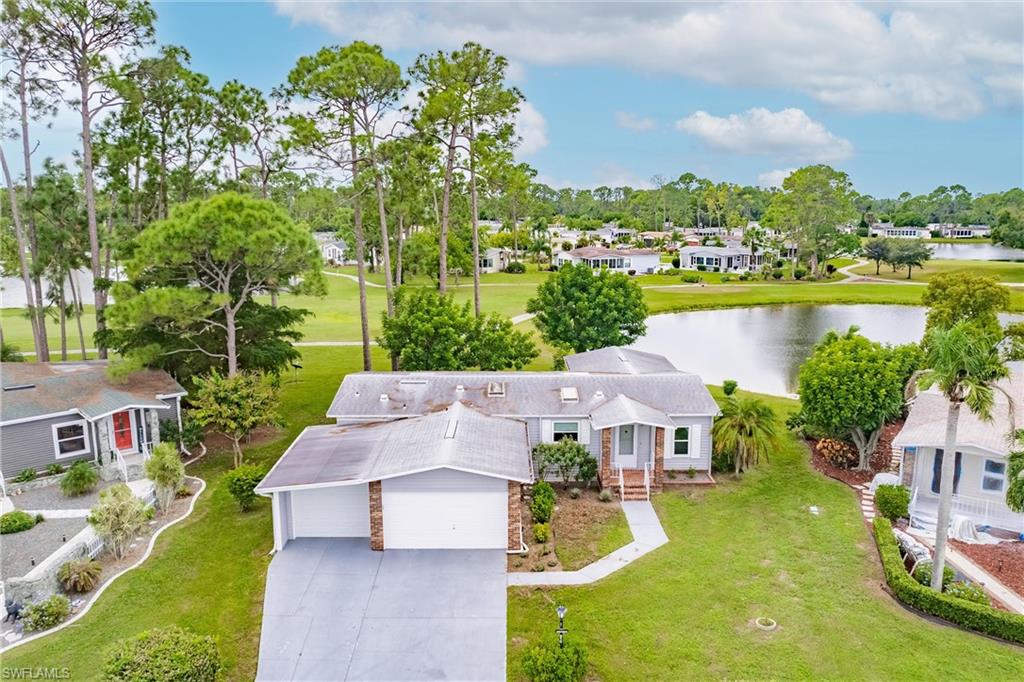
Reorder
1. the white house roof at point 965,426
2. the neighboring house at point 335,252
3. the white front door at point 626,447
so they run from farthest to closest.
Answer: the neighboring house at point 335,252 → the white front door at point 626,447 → the white house roof at point 965,426

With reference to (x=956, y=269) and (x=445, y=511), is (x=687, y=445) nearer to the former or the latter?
(x=445, y=511)

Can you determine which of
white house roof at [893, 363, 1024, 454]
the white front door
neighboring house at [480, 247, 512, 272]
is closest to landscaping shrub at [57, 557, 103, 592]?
the white front door

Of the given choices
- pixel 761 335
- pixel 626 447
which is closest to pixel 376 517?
pixel 626 447

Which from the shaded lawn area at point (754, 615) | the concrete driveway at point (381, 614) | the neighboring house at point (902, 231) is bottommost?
the shaded lawn area at point (754, 615)

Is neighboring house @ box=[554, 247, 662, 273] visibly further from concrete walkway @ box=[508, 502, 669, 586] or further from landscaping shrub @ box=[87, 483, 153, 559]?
landscaping shrub @ box=[87, 483, 153, 559]

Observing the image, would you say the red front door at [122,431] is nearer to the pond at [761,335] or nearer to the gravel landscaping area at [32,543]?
the gravel landscaping area at [32,543]

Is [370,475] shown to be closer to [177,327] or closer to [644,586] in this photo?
[644,586]

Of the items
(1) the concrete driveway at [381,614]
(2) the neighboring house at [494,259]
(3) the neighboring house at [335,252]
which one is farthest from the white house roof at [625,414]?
(3) the neighboring house at [335,252]
